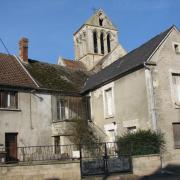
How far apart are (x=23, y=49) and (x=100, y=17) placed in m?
30.9

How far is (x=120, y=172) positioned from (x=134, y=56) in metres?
10.2

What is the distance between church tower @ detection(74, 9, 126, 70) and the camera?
53.5m

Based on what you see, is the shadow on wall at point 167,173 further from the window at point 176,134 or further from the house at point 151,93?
the window at point 176,134

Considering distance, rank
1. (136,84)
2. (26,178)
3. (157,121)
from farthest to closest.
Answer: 1. (136,84)
2. (157,121)
3. (26,178)

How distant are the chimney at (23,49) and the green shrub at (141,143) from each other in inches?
537

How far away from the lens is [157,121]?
19.8m

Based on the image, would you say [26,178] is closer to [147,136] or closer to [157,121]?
[147,136]

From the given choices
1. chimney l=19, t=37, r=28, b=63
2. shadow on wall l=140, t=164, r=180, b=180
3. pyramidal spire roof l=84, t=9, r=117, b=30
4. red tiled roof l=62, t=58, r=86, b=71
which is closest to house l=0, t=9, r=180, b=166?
chimney l=19, t=37, r=28, b=63

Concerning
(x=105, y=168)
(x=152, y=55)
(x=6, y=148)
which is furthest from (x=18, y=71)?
(x=105, y=168)

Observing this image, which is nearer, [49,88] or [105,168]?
[105,168]

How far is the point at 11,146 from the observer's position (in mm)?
22250

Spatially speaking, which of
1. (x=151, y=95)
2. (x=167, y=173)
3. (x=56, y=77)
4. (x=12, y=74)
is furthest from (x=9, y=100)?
(x=167, y=173)

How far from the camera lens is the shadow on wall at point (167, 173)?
16609 millimetres

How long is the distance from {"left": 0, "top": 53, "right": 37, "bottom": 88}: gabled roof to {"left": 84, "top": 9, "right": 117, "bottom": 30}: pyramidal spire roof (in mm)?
30717
